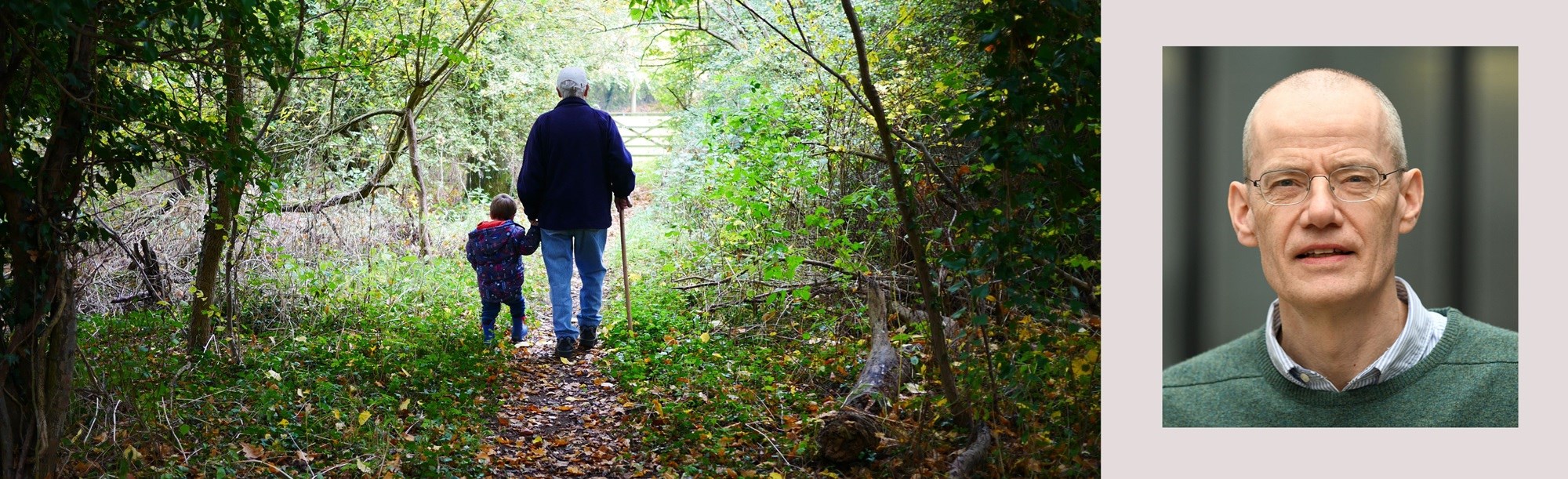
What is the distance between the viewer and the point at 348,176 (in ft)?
31.0

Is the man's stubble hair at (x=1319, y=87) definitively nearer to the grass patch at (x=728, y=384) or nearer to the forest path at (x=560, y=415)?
the grass patch at (x=728, y=384)

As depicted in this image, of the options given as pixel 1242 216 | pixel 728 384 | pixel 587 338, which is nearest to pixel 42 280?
pixel 728 384

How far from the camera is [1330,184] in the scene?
2.46 meters

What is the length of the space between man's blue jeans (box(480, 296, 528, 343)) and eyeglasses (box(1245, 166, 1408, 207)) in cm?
564

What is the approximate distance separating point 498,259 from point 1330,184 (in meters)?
5.69

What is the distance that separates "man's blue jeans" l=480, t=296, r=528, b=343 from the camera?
7.32 m

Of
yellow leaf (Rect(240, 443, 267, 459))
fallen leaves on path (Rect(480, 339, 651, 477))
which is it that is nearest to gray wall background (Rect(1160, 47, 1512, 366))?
fallen leaves on path (Rect(480, 339, 651, 477))

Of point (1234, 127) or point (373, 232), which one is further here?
point (373, 232)

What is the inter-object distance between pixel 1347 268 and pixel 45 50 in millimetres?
3985

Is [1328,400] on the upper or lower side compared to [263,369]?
upper

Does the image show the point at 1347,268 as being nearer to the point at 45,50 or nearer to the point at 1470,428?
the point at 1470,428

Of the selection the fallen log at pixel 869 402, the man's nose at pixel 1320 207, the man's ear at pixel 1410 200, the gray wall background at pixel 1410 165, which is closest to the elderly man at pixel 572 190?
the fallen log at pixel 869 402

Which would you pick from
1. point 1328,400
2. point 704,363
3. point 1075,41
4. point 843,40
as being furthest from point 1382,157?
point 843,40

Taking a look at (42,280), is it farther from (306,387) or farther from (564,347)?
(564,347)
